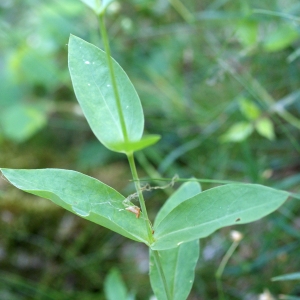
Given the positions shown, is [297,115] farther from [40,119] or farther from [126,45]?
[40,119]

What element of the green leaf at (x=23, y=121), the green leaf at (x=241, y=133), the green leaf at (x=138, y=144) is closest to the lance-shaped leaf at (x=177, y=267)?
the green leaf at (x=138, y=144)

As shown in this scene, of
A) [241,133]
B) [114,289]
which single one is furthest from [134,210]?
[241,133]

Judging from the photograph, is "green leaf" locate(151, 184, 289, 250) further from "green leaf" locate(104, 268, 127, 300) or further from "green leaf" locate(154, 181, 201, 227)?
"green leaf" locate(104, 268, 127, 300)

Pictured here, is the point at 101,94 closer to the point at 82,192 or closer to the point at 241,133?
the point at 82,192

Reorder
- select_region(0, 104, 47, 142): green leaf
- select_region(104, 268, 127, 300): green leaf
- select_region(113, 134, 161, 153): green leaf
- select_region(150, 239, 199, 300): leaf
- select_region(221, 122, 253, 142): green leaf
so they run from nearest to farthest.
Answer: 1. select_region(113, 134, 161, 153): green leaf
2. select_region(150, 239, 199, 300): leaf
3. select_region(104, 268, 127, 300): green leaf
4. select_region(221, 122, 253, 142): green leaf
5. select_region(0, 104, 47, 142): green leaf

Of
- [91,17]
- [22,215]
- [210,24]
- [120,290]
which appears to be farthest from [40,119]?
[120,290]

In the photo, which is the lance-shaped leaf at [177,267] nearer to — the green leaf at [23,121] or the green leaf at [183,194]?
the green leaf at [183,194]

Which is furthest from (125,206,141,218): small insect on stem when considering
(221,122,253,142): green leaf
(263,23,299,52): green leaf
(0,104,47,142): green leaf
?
(0,104,47,142): green leaf

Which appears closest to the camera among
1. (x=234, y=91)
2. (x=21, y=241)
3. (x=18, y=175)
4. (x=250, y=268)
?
(x=18, y=175)
